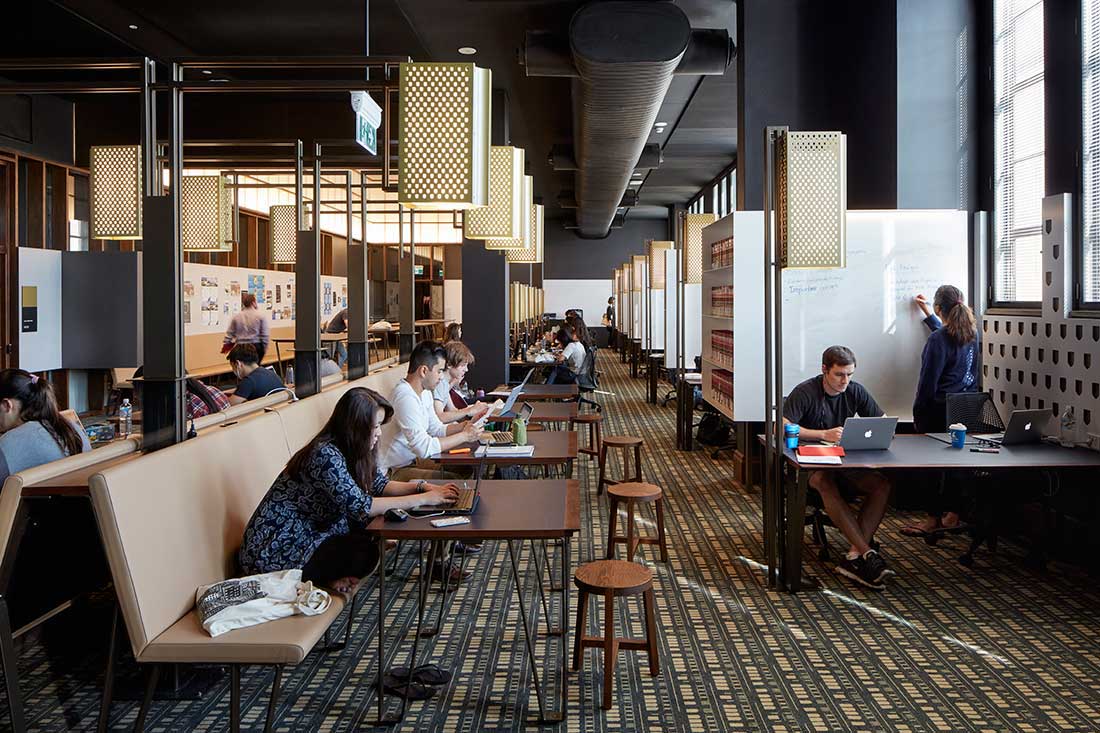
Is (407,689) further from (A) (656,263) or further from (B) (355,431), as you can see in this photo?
(A) (656,263)

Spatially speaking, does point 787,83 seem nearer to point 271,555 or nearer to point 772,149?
point 772,149

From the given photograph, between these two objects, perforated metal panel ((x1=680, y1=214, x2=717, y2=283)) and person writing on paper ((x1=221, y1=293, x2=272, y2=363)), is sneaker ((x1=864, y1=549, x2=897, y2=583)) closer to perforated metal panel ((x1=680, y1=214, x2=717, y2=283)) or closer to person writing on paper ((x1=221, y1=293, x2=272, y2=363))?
perforated metal panel ((x1=680, y1=214, x2=717, y2=283))

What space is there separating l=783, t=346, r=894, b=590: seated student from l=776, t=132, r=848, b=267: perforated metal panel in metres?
0.74

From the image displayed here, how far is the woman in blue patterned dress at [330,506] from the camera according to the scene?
3.20 meters

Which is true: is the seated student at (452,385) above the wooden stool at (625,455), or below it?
above

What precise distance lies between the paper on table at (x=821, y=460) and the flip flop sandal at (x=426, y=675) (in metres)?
2.02

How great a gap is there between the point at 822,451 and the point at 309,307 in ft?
11.0

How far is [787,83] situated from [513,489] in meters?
4.69

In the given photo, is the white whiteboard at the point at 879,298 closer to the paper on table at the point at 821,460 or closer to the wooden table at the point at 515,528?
the paper on table at the point at 821,460

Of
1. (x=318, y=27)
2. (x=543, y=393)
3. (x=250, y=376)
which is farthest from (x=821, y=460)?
(x=318, y=27)

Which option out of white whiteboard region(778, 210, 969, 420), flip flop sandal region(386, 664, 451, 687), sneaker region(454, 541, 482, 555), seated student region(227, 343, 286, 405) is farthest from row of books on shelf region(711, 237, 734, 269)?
flip flop sandal region(386, 664, 451, 687)

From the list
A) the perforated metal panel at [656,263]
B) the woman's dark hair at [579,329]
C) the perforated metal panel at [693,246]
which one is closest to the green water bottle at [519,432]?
the perforated metal panel at [693,246]

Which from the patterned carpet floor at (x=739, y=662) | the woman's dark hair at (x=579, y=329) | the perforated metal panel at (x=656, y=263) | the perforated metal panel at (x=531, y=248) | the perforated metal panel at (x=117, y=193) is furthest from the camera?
the perforated metal panel at (x=656, y=263)

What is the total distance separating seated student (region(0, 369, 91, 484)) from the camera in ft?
11.9
